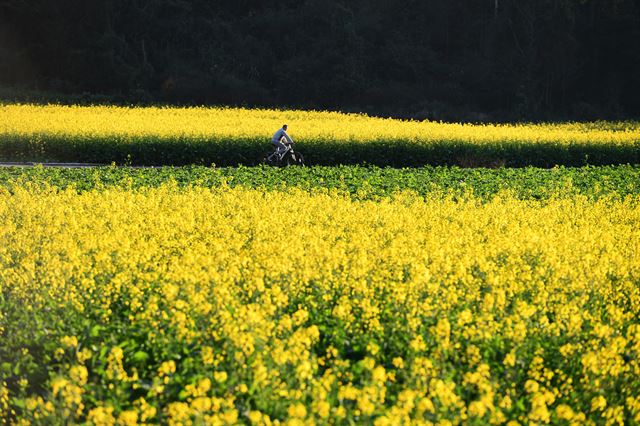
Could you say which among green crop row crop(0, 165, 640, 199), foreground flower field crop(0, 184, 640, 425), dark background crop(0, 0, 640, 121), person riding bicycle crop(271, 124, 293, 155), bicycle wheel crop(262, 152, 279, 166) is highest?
dark background crop(0, 0, 640, 121)

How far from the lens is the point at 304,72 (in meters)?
59.3

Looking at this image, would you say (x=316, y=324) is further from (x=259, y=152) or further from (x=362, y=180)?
(x=259, y=152)

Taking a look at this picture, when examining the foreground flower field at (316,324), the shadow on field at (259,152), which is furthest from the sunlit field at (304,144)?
the foreground flower field at (316,324)

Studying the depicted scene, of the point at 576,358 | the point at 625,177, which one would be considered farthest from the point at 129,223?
the point at 625,177

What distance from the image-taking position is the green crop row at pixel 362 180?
56.9 ft

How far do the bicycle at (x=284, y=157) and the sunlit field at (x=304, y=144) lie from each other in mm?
1284

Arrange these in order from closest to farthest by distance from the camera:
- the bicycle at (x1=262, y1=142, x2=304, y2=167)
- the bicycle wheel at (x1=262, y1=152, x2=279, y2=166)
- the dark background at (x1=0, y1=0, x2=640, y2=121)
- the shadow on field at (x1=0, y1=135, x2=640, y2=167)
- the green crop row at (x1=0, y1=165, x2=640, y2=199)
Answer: the green crop row at (x1=0, y1=165, x2=640, y2=199) < the bicycle at (x1=262, y1=142, x2=304, y2=167) < the bicycle wheel at (x1=262, y1=152, x2=279, y2=166) < the shadow on field at (x1=0, y1=135, x2=640, y2=167) < the dark background at (x1=0, y1=0, x2=640, y2=121)

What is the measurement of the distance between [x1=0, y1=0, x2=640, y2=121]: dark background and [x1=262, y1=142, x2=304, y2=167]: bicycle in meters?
25.1

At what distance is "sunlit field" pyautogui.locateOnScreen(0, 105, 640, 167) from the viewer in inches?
1156

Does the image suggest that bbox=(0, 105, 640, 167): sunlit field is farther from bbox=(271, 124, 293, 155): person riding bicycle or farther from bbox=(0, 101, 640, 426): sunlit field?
bbox=(0, 101, 640, 426): sunlit field

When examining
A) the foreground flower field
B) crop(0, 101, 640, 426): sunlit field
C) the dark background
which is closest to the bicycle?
crop(0, 101, 640, 426): sunlit field

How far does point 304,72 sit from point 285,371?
2141 inches

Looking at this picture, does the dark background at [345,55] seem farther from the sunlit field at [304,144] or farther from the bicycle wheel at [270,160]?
the bicycle wheel at [270,160]

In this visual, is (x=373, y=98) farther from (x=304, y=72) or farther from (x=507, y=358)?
(x=507, y=358)
